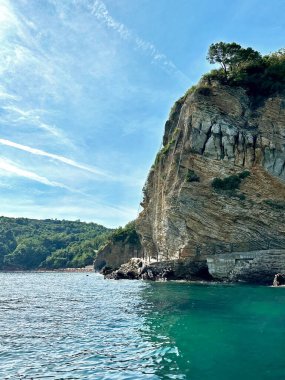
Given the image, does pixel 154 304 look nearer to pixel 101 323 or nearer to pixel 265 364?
pixel 101 323

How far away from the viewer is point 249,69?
181 feet

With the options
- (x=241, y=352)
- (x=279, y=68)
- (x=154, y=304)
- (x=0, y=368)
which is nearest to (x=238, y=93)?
(x=279, y=68)

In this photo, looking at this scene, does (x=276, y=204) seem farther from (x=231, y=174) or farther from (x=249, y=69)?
(x=249, y=69)

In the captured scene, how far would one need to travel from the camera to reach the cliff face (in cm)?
4741

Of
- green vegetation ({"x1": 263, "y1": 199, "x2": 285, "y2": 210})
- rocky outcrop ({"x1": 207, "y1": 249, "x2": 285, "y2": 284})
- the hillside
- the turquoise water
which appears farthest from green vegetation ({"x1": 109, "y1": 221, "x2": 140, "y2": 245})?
the turquoise water

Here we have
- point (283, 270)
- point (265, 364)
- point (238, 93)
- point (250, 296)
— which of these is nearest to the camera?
point (265, 364)

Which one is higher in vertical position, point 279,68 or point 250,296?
point 279,68

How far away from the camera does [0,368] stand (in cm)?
1231

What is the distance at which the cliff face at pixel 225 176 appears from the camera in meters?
47.4

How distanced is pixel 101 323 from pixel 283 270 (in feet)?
100

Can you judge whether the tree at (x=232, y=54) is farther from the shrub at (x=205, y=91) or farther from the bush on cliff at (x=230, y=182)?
the bush on cliff at (x=230, y=182)

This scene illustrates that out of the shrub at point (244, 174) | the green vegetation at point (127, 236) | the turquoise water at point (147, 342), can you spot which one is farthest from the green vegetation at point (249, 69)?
the green vegetation at point (127, 236)

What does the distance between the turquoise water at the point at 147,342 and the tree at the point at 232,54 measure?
132 feet

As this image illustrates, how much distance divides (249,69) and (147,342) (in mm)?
49076
